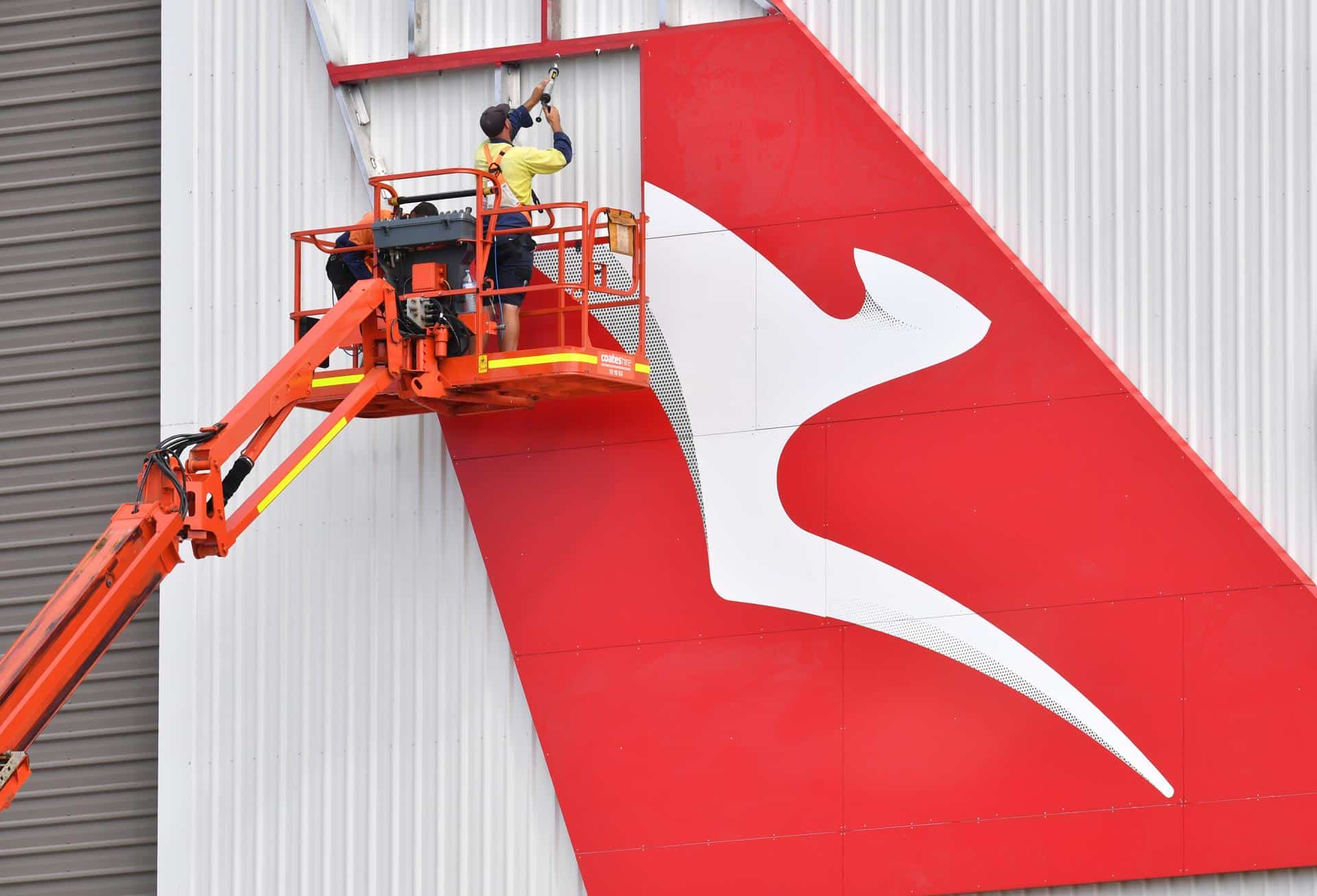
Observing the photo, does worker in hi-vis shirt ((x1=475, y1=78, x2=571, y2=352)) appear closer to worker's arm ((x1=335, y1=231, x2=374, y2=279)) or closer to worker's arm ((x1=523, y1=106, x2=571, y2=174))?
worker's arm ((x1=523, y1=106, x2=571, y2=174))

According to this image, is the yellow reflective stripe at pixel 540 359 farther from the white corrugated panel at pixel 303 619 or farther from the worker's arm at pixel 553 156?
the white corrugated panel at pixel 303 619

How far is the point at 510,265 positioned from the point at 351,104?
327 cm

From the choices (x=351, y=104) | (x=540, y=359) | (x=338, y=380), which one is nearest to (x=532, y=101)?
(x=351, y=104)

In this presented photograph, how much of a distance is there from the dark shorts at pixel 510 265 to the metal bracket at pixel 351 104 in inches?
99.0

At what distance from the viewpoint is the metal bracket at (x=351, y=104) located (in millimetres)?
19609

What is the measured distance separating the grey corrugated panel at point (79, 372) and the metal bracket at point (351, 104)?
239cm

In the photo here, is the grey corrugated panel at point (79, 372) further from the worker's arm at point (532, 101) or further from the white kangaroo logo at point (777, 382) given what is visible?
the white kangaroo logo at point (777, 382)

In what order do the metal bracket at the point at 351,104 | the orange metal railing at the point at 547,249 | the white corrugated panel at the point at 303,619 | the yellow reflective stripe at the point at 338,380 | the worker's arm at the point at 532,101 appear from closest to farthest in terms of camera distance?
1. the orange metal railing at the point at 547,249
2. the yellow reflective stripe at the point at 338,380
3. the worker's arm at the point at 532,101
4. the white corrugated panel at the point at 303,619
5. the metal bracket at the point at 351,104

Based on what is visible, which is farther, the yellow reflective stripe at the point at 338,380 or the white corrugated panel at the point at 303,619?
the white corrugated panel at the point at 303,619

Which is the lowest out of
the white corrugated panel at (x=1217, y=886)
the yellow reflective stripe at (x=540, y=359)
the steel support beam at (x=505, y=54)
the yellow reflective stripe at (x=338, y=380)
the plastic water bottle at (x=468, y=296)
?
the white corrugated panel at (x=1217, y=886)

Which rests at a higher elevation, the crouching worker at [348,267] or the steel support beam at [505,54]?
the steel support beam at [505,54]

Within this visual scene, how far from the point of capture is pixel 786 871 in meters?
17.5

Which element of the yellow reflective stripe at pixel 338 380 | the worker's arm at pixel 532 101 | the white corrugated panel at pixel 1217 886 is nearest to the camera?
the white corrugated panel at pixel 1217 886

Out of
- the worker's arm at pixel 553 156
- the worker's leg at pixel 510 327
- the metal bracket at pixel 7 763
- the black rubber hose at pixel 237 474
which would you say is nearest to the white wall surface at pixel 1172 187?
the worker's arm at pixel 553 156
